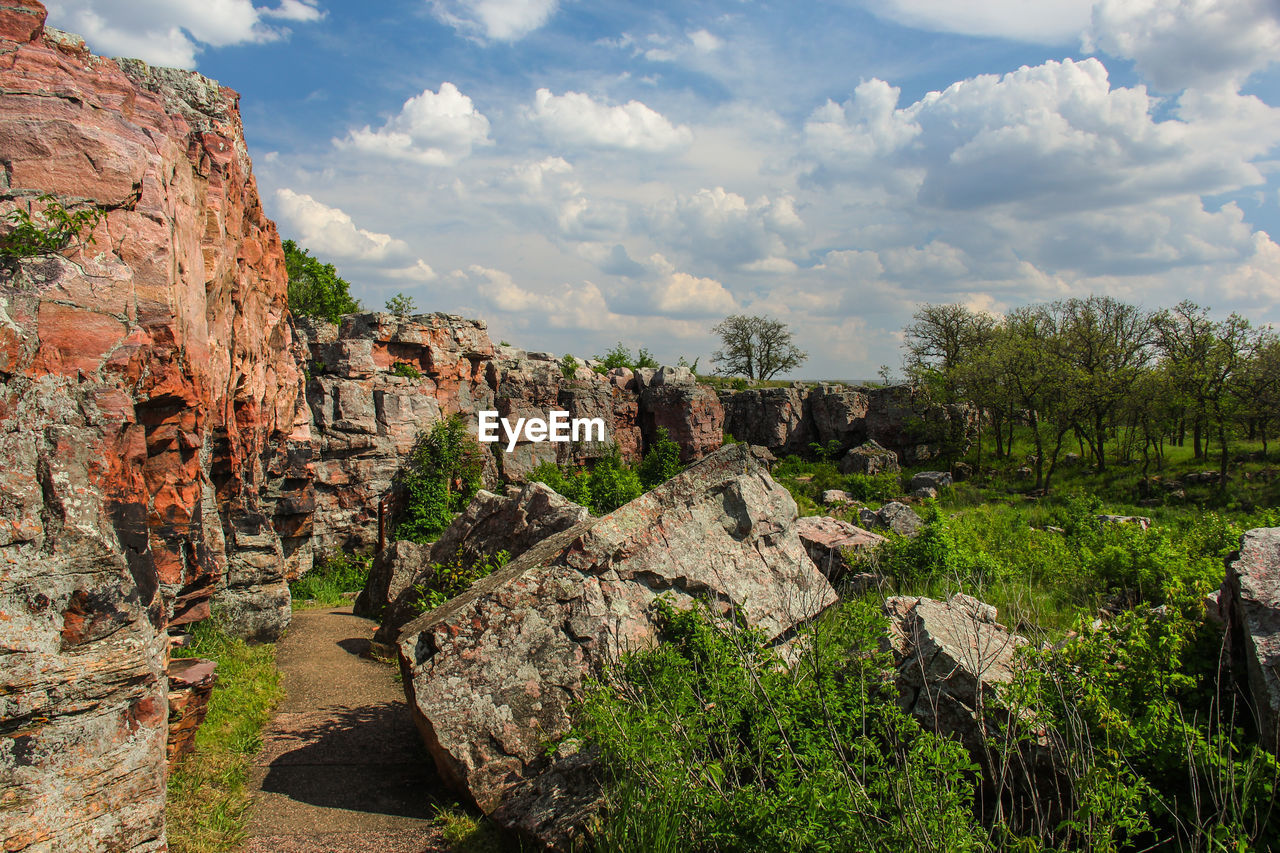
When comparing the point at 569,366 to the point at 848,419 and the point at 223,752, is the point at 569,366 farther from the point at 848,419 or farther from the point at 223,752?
the point at 223,752

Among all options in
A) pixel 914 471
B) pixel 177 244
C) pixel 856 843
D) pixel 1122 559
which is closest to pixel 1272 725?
pixel 856 843

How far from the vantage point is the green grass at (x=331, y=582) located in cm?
1252

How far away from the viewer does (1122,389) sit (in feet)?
83.9

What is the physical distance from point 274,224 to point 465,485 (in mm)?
9738

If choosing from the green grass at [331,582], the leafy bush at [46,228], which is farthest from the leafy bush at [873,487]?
the leafy bush at [46,228]

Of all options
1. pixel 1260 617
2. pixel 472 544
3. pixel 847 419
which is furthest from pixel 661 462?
pixel 1260 617

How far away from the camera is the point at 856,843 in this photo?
9.31 ft

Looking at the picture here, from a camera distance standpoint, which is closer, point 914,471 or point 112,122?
point 112,122

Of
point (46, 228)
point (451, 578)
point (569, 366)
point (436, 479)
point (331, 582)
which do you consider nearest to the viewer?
point (46, 228)

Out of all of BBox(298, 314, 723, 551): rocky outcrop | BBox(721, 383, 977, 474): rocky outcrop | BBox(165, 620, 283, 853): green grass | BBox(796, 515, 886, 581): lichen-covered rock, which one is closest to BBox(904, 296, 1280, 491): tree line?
BBox(721, 383, 977, 474): rocky outcrop

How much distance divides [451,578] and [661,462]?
60.6 ft

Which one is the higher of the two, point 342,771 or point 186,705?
point 186,705

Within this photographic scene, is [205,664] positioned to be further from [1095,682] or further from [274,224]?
[274,224]

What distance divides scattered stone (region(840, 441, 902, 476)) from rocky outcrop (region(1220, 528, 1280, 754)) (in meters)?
23.0
